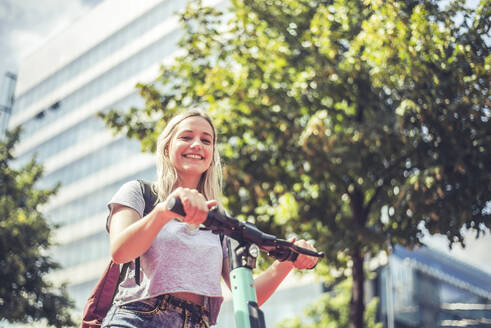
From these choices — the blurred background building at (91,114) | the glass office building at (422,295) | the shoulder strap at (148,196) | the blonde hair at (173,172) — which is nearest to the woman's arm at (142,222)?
the shoulder strap at (148,196)

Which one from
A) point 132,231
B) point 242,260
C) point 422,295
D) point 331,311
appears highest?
point 422,295

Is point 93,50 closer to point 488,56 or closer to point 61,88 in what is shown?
point 61,88

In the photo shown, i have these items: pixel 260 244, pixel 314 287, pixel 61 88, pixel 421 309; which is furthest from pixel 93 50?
pixel 260 244

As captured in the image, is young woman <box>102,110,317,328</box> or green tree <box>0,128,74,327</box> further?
green tree <box>0,128,74,327</box>

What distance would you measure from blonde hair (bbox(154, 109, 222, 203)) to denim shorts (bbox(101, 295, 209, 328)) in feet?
1.46

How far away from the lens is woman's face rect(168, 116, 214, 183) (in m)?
2.66

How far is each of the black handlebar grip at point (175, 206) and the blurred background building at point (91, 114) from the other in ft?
99.2

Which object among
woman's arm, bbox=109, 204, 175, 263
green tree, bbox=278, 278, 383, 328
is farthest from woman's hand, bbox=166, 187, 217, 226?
green tree, bbox=278, 278, 383, 328

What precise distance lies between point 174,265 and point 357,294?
739cm

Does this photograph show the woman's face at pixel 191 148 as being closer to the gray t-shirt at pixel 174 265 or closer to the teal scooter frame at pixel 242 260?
the gray t-shirt at pixel 174 265

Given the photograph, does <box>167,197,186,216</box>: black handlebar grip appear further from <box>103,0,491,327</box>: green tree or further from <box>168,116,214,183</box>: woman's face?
<box>103,0,491,327</box>: green tree

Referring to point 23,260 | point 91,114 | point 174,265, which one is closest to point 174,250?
point 174,265

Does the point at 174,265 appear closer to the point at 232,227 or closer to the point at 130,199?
the point at 130,199

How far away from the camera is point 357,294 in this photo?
9.41 metres
